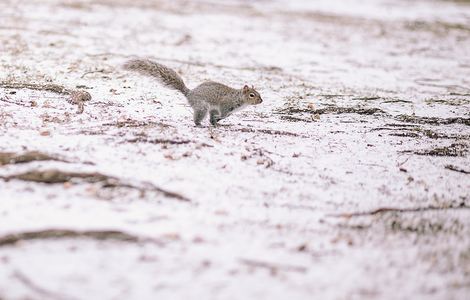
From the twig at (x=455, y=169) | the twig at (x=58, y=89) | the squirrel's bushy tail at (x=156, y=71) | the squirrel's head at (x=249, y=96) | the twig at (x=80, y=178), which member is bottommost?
the twig at (x=80, y=178)

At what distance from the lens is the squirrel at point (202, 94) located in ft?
15.7

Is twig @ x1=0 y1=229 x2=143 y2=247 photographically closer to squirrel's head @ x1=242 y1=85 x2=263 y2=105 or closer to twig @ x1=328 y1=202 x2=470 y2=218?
twig @ x1=328 y1=202 x2=470 y2=218

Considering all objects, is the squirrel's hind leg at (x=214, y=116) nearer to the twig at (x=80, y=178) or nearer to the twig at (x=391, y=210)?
the twig at (x=80, y=178)

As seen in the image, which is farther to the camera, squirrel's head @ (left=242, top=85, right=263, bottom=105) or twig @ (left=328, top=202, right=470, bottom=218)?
squirrel's head @ (left=242, top=85, right=263, bottom=105)

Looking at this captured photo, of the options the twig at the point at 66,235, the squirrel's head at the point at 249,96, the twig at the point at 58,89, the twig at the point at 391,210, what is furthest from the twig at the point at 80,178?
the squirrel's head at the point at 249,96

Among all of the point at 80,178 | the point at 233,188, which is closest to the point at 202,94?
the point at 233,188

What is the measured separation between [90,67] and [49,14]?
431cm

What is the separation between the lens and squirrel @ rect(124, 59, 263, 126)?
4.77m

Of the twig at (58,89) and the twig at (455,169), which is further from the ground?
the twig at (58,89)

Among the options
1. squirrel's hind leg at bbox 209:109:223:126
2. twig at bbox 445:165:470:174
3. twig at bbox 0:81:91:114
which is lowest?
twig at bbox 445:165:470:174

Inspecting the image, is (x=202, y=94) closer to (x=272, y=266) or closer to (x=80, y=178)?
(x=80, y=178)

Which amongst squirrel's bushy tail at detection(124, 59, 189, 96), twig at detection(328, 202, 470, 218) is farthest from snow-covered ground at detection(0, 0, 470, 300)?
squirrel's bushy tail at detection(124, 59, 189, 96)

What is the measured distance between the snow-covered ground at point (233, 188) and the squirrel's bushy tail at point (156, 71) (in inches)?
13.3

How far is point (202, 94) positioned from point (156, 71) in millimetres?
468
